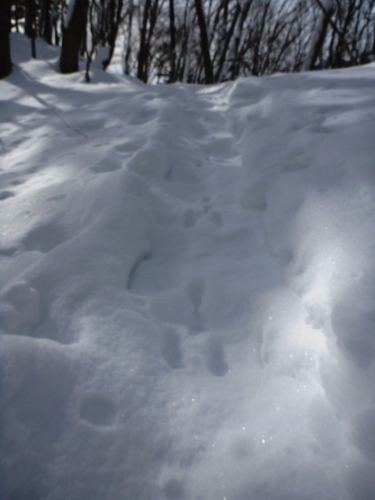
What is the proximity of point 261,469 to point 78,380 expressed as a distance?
61 cm

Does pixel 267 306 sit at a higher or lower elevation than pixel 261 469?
higher

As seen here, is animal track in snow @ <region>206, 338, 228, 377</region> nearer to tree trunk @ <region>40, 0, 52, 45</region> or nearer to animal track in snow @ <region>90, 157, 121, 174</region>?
animal track in snow @ <region>90, 157, 121, 174</region>

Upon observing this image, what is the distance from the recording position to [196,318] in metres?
1.29

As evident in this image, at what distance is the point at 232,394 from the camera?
1.01m

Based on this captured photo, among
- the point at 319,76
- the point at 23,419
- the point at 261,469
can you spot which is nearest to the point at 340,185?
the point at 261,469

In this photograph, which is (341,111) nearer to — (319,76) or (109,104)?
(319,76)

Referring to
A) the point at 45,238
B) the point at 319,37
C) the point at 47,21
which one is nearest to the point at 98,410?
the point at 45,238

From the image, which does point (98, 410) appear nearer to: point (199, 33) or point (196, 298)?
point (196, 298)

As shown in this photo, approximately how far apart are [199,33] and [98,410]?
13.3m

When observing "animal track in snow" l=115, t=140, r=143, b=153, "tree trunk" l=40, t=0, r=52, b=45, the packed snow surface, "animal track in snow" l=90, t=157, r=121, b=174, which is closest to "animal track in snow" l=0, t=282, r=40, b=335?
the packed snow surface

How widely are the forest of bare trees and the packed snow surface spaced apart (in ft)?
13.8

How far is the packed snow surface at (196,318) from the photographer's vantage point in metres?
0.82

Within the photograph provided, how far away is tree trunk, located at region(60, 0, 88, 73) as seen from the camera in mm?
5305

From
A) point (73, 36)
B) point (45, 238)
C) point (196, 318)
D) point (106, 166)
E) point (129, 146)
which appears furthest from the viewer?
point (73, 36)
